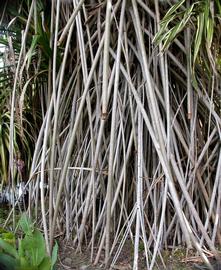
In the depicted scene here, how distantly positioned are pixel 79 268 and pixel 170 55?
1.03 m

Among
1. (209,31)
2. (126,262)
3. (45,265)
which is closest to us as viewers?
(45,265)

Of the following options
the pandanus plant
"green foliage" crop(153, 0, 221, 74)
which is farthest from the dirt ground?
"green foliage" crop(153, 0, 221, 74)

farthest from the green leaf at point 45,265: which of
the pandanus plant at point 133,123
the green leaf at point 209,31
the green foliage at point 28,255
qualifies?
the green leaf at point 209,31

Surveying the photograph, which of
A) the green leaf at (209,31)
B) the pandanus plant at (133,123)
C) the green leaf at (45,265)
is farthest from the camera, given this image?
the pandanus plant at (133,123)

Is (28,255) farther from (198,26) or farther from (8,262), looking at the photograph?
(198,26)

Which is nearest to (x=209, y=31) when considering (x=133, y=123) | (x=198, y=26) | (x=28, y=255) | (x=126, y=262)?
(x=198, y=26)

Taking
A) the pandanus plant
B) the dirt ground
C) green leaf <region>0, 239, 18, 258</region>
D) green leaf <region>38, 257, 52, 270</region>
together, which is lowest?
the dirt ground

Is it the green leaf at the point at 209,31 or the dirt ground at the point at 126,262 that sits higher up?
the green leaf at the point at 209,31

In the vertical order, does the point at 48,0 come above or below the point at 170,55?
above

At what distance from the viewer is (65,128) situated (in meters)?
2.34

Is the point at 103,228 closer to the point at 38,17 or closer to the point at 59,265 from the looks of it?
the point at 59,265

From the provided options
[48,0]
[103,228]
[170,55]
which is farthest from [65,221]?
[48,0]

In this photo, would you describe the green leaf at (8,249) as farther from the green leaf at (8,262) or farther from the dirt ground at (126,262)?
the dirt ground at (126,262)

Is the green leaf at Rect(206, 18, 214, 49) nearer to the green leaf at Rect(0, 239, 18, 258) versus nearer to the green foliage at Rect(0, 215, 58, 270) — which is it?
the green foliage at Rect(0, 215, 58, 270)
